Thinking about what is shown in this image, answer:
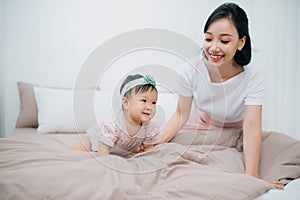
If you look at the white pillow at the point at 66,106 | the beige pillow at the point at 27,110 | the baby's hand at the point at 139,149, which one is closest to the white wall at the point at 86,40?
the beige pillow at the point at 27,110

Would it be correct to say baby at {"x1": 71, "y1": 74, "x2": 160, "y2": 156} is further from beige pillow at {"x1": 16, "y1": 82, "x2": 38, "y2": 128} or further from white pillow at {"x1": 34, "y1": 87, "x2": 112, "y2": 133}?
beige pillow at {"x1": 16, "y1": 82, "x2": 38, "y2": 128}

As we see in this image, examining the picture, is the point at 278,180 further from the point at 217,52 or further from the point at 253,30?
the point at 253,30

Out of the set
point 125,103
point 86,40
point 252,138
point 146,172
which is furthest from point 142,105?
point 86,40

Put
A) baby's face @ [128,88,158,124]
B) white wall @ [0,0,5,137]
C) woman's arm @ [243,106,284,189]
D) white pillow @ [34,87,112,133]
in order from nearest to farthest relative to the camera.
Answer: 1. woman's arm @ [243,106,284,189]
2. baby's face @ [128,88,158,124]
3. white pillow @ [34,87,112,133]
4. white wall @ [0,0,5,137]

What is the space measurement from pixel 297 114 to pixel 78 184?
192 cm

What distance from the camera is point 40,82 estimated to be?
241cm

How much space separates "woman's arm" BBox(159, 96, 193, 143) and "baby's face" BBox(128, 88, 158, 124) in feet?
0.50

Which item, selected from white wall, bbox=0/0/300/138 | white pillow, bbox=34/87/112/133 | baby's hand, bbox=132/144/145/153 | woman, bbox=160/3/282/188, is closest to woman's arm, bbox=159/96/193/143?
woman, bbox=160/3/282/188

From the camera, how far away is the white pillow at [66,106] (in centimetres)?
185

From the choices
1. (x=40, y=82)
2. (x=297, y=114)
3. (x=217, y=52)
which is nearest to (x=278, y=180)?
(x=217, y=52)

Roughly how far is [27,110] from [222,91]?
4.32ft

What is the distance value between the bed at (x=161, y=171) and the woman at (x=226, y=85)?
0.23 feet

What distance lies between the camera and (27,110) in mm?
2102

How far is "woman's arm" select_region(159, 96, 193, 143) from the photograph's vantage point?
4.75 ft
